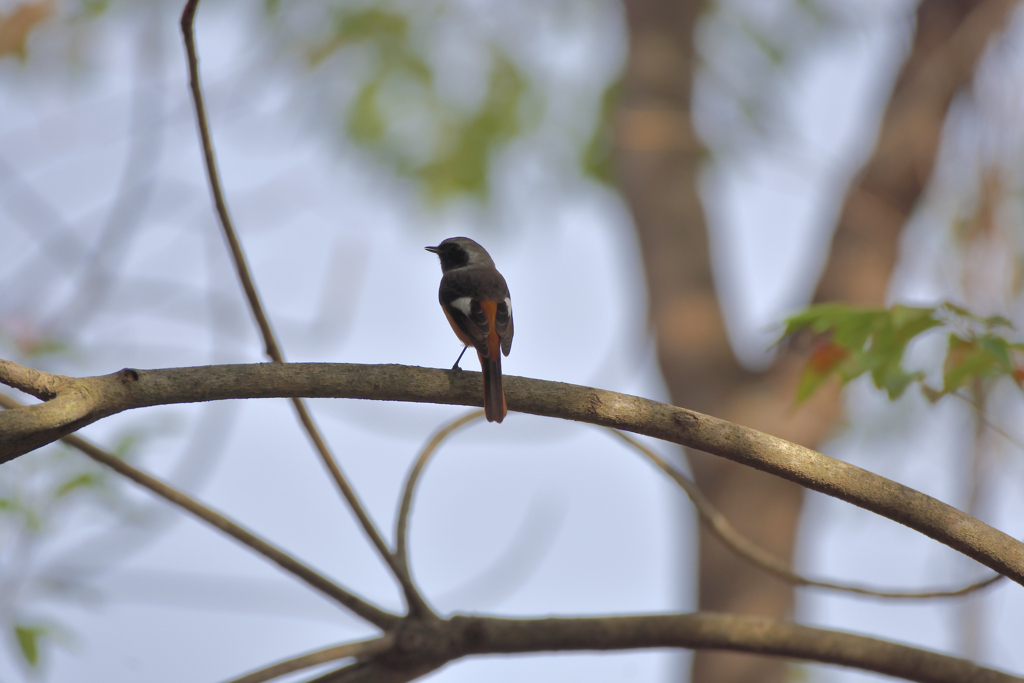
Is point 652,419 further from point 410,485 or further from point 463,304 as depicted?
point 463,304

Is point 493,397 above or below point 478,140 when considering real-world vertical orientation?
below

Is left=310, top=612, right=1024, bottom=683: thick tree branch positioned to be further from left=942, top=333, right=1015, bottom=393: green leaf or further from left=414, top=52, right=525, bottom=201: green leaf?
left=414, top=52, right=525, bottom=201: green leaf

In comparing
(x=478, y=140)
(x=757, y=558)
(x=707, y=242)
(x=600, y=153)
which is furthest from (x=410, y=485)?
(x=600, y=153)

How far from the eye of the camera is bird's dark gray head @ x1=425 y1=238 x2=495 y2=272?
4.57 m

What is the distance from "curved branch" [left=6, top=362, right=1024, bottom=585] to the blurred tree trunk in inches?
147

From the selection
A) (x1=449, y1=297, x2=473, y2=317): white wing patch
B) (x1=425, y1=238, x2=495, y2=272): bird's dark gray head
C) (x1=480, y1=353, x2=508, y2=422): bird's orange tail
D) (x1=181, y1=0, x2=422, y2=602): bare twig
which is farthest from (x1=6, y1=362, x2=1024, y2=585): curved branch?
(x1=425, y1=238, x2=495, y2=272): bird's dark gray head

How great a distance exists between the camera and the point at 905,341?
2953 mm

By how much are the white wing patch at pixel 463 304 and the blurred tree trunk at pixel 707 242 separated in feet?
Result: 9.67

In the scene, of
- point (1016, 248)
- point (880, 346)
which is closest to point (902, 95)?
point (1016, 248)

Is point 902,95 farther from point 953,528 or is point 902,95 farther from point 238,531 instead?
point 238,531

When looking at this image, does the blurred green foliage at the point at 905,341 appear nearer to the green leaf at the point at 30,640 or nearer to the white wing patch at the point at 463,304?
the white wing patch at the point at 463,304

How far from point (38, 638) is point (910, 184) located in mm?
6190

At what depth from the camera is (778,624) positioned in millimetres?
2646

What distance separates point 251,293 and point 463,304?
1.11m
